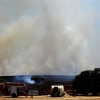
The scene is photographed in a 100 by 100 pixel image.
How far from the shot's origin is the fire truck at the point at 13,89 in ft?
203

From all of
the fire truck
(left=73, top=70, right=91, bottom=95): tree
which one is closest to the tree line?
(left=73, top=70, right=91, bottom=95): tree

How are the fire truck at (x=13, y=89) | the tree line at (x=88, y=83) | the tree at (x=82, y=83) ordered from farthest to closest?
the tree at (x=82, y=83)
the tree line at (x=88, y=83)
the fire truck at (x=13, y=89)

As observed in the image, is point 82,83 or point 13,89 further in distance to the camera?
point 82,83

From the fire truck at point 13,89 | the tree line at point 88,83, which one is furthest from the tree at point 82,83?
the fire truck at point 13,89

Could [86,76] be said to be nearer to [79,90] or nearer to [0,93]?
[79,90]

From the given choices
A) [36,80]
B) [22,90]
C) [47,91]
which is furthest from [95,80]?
[36,80]

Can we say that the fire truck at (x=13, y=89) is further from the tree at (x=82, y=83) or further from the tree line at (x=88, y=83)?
the tree at (x=82, y=83)

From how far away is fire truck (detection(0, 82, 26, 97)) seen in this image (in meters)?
61.9

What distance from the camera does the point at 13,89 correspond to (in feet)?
203

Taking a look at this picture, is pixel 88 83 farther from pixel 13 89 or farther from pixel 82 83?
pixel 13 89

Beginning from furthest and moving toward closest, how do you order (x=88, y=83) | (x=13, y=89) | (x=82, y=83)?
(x=82, y=83) < (x=88, y=83) < (x=13, y=89)

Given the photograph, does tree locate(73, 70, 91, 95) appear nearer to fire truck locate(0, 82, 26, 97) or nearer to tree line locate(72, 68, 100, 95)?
tree line locate(72, 68, 100, 95)

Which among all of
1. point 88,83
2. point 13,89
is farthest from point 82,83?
point 13,89

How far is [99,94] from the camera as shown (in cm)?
7294
